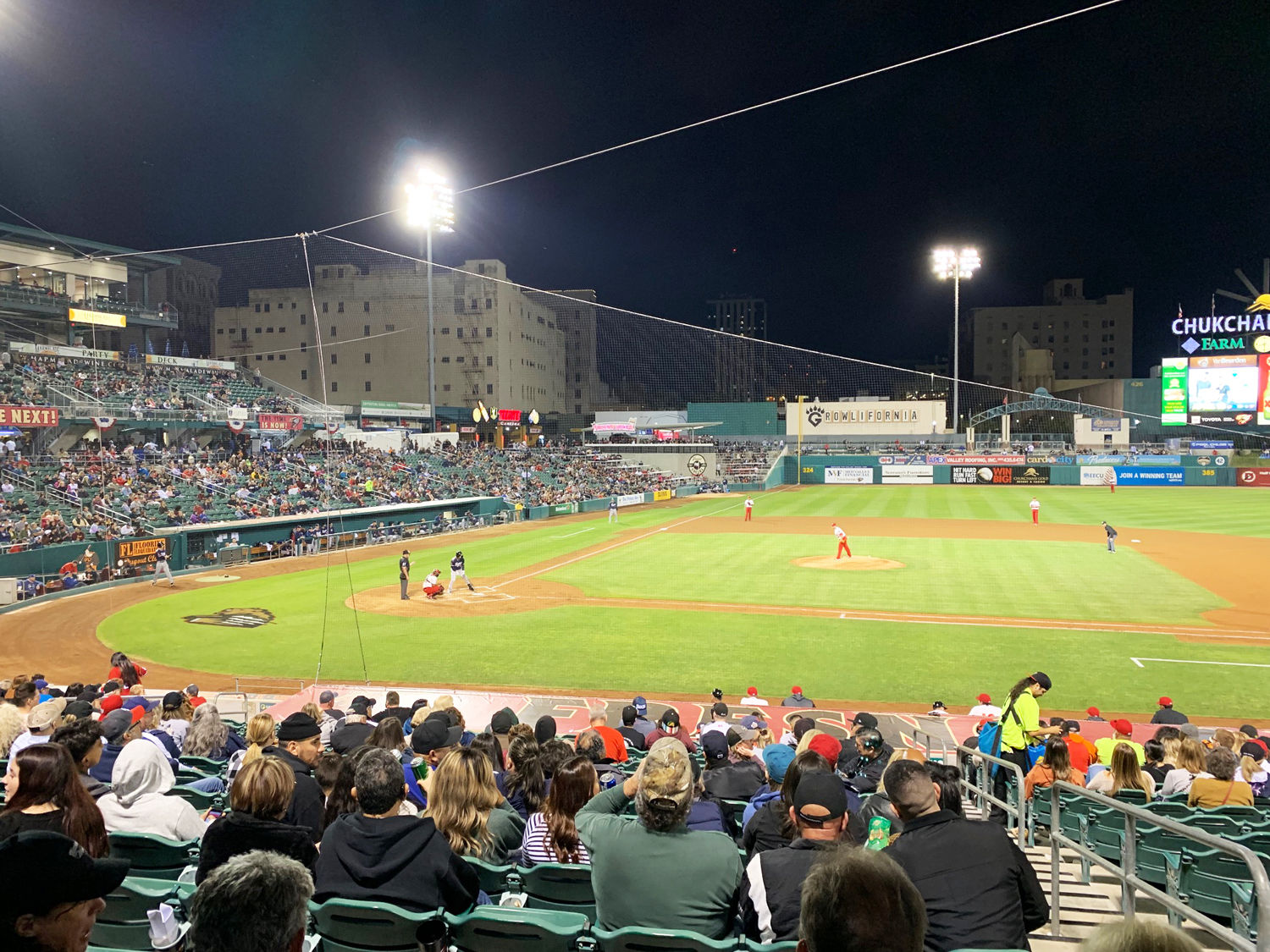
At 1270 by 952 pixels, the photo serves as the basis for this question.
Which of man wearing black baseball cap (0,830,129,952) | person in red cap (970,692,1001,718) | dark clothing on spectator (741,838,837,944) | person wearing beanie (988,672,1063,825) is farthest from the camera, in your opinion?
person in red cap (970,692,1001,718)

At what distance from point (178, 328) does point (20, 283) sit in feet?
26.3

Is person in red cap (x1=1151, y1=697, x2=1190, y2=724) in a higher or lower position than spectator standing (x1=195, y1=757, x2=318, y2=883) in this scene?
lower

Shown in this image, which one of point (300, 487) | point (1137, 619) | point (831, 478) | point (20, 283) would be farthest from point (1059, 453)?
point (20, 283)

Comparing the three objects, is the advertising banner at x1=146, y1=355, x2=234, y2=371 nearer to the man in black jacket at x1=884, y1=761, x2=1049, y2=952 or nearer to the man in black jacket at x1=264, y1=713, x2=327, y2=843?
the man in black jacket at x1=264, y1=713, x2=327, y2=843

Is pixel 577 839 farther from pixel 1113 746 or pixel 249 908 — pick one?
pixel 1113 746

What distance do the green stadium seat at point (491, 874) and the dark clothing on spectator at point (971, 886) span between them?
2.22 m

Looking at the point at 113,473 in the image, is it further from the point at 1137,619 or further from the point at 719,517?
the point at 1137,619

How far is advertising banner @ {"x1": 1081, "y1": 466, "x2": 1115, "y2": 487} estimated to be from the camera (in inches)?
2512

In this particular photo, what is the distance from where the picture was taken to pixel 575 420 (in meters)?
67.5

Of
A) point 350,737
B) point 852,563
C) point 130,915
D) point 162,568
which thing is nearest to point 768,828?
point 130,915

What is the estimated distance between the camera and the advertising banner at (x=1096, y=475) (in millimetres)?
63812

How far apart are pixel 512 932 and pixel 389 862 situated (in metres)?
0.68

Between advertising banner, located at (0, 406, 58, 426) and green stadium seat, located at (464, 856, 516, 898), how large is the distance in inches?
1226

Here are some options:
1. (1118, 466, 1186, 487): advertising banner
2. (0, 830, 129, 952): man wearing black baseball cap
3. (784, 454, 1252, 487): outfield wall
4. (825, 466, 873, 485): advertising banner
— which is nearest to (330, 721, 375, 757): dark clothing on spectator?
(0, 830, 129, 952): man wearing black baseball cap
